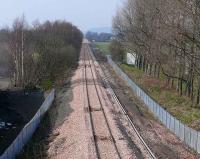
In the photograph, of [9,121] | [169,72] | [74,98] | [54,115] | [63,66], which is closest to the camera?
[54,115]

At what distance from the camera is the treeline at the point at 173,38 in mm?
37656

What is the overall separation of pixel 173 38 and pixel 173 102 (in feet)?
19.0

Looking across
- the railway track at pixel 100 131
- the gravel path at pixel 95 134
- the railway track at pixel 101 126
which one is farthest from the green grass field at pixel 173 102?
the railway track at pixel 100 131

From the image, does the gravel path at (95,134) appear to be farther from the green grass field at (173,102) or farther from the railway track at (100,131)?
the green grass field at (173,102)

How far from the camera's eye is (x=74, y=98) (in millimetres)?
41469

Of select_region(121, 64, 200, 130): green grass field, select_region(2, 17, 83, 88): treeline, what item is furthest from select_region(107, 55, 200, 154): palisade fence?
select_region(2, 17, 83, 88): treeline

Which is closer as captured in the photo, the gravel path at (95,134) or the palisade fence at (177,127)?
the gravel path at (95,134)

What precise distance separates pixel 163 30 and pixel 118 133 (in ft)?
63.2

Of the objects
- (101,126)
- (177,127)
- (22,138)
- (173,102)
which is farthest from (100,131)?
(173,102)

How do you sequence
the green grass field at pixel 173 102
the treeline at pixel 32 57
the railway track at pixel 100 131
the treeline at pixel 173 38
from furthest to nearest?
the treeline at pixel 32 57, the treeline at pixel 173 38, the green grass field at pixel 173 102, the railway track at pixel 100 131

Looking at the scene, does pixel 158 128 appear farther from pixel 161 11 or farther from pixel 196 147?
pixel 161 11

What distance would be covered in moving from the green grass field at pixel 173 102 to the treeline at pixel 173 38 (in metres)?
1.13

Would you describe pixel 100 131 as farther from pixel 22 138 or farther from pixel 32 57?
pixel 32 57

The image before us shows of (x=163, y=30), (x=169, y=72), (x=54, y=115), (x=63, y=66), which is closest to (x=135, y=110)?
(x=54, y=115)
